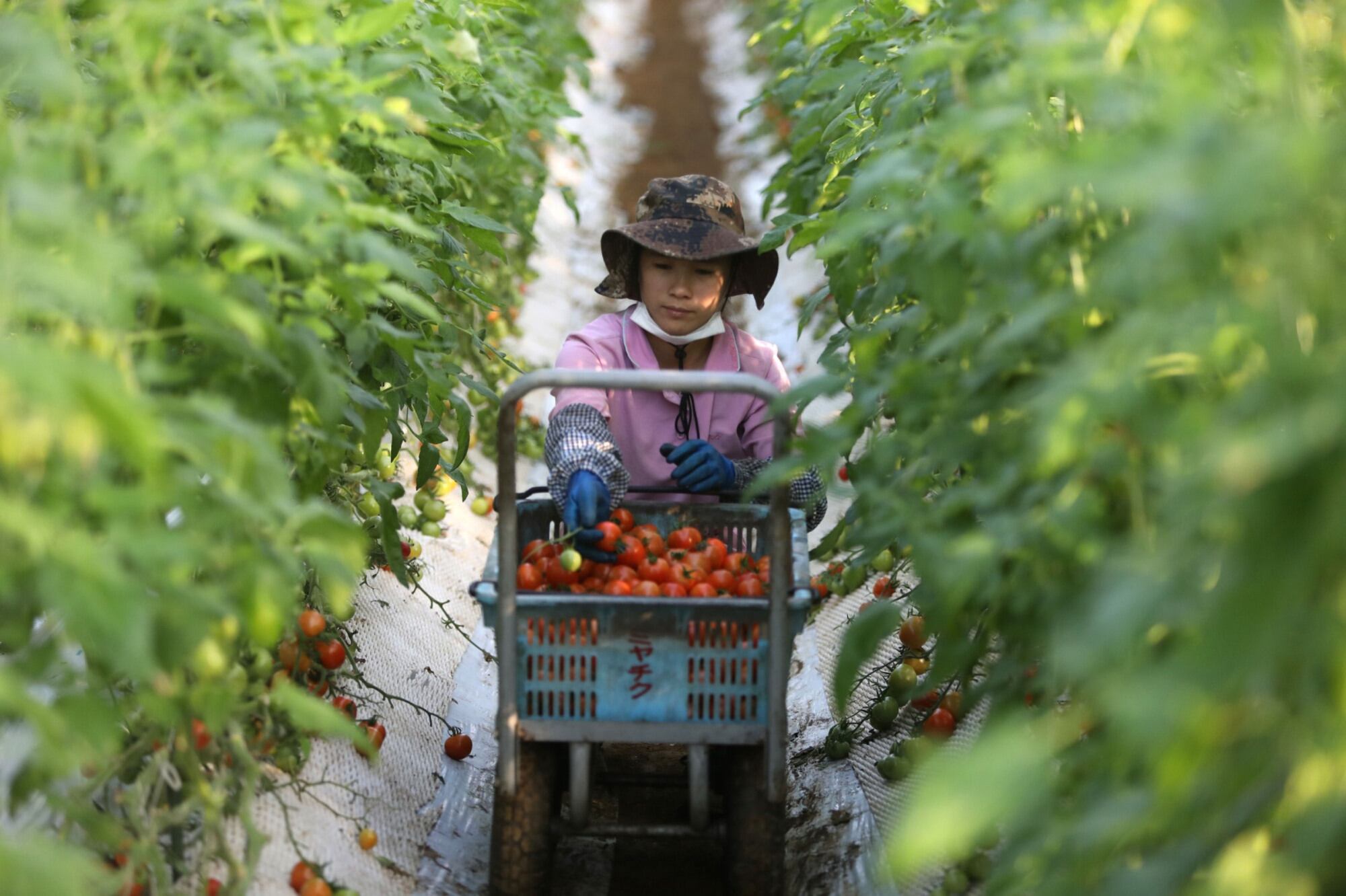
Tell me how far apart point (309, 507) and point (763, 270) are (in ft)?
5.76

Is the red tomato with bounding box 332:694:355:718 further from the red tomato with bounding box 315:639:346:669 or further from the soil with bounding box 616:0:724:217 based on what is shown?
the soil with bounding box 616:0:724:217

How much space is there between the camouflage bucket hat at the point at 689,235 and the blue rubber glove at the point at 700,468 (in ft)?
1.60

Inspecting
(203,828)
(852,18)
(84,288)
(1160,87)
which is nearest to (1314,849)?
(1160,87)

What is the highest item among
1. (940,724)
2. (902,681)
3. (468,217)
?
(468,217)

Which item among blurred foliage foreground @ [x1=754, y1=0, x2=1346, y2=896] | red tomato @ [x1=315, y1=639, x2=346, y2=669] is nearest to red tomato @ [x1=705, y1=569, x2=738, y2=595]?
blurred foliage foreground @ [x1=754, y1=0, x2=1346, y2=896]

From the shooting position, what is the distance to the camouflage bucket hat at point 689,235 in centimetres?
299

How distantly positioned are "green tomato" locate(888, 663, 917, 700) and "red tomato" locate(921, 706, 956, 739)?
19cm

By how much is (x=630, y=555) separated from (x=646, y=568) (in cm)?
4

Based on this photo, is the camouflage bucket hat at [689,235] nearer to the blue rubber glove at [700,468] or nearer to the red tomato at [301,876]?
the blue rubber glove at [700,468]

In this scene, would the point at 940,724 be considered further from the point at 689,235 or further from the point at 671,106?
the point at 671,106

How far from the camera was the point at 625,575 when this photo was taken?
7.77 ft

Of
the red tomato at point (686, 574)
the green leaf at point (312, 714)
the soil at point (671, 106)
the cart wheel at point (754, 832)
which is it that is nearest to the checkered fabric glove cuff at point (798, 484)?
the red tomato at point (686, 574)

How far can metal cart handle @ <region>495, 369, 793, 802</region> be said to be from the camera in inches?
82.8

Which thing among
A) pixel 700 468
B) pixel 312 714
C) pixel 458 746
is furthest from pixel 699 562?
pixel 312 714
